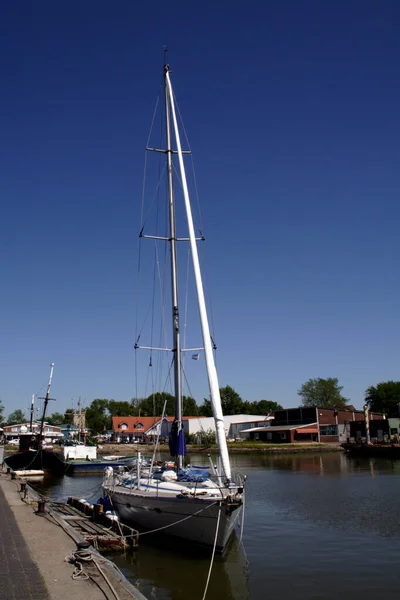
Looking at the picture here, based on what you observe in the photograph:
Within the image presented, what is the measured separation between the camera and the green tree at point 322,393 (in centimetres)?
16450

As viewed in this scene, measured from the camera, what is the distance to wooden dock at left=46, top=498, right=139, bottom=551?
62.1ft

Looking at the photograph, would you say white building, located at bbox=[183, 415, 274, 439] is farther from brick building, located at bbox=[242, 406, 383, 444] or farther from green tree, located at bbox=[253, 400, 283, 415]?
green tree, located at bbox=[253, 400, 283, 415]

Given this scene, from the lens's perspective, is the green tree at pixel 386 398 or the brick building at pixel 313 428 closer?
the brick building at pixel 313 428

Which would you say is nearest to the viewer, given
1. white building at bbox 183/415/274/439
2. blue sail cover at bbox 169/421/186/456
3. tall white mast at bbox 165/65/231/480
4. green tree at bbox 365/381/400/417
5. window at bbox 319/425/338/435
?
tall white mast at bbox 165/65/231/480

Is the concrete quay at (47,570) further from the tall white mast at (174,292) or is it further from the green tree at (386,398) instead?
the green tree at (386,398)

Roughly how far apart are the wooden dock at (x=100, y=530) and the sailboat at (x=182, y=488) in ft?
2.89

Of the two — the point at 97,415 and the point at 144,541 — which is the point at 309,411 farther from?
the point at 97,415

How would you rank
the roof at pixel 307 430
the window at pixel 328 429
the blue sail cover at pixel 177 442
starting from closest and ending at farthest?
the blue sail cover at pixel 177 442 → the roof at pixel 307 430 → the window at pixel 328 429

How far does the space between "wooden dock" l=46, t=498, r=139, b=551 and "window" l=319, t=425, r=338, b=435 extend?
82.8 meters

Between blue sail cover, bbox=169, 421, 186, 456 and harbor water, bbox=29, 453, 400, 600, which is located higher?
blue sail cover, bbox=169, 421, 186, 456

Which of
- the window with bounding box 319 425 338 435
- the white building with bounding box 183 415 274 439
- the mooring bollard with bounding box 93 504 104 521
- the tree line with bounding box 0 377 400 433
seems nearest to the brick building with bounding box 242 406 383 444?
the window with bounding box 319 425 338 435

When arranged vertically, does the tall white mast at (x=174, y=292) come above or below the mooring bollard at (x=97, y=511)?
above

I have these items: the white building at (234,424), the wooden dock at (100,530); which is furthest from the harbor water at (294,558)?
the white building at (234,424)

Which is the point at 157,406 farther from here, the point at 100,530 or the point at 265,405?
the point at 100,530
